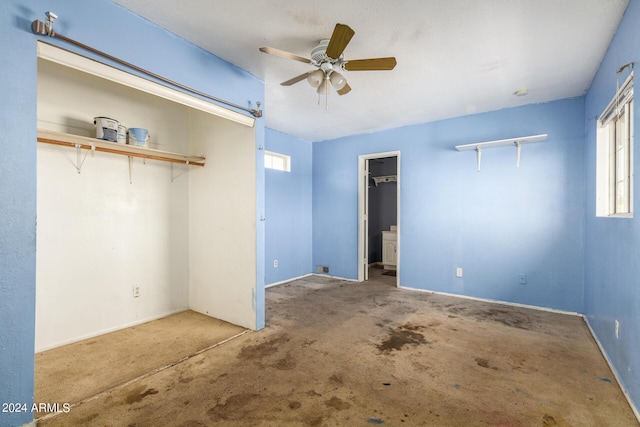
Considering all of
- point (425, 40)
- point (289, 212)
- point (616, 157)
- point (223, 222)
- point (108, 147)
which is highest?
point (425, 40)

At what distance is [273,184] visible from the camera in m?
4.94

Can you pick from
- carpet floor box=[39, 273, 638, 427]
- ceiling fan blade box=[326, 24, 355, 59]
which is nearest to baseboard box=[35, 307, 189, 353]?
carpet floor box=[39, 273, 638, 427]

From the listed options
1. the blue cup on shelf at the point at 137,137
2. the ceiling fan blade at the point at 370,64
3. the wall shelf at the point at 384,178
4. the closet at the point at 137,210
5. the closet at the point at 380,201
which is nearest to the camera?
the ceiling fan blade at the point at 370,64

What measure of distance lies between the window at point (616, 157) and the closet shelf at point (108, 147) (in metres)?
3.88

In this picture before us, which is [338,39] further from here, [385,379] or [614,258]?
[614,258]

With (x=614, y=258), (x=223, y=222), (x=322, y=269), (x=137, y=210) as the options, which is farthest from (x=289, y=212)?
(x=614, y=258)

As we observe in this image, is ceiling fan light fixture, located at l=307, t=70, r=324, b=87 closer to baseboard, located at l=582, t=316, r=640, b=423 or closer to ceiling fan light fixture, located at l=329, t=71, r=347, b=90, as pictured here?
ceiling fan light fixture, located at l=329, t=71, r=347, b=90

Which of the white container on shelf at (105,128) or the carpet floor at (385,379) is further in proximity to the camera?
the white container on shelf at (105,128)

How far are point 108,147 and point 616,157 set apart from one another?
4.71 m

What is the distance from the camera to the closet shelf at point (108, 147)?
2389mm

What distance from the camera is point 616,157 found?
2.63 meters

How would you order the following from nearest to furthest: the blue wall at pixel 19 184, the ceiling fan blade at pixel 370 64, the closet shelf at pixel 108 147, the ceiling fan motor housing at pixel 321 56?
the blue wall at pixel 19 184
the ceiling fan blade at pixel 370 64
the ceiling fan motor housing at pixel 321 56
the closet shelf at pixel 108 147

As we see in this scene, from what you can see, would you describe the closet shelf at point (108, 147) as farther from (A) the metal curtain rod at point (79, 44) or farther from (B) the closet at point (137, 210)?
(A) the metal curtain rod at point (79, 44)

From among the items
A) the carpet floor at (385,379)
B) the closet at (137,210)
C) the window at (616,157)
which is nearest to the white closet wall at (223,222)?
the closet at (137,210)
